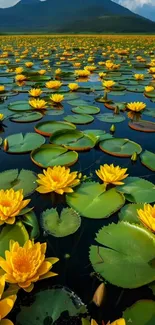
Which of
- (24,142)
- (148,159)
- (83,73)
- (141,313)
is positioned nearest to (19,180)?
(24,142)

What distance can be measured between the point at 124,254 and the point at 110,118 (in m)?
2.27

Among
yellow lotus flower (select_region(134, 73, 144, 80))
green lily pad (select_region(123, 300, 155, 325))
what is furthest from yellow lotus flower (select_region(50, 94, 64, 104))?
green lily pad (select_region(123, 300, 155, 325))

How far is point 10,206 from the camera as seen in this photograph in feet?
5.04

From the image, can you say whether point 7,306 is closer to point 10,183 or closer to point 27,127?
point 10,183

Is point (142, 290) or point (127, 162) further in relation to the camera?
point (127, 162)

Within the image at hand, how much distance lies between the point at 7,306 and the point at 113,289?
1.70ft

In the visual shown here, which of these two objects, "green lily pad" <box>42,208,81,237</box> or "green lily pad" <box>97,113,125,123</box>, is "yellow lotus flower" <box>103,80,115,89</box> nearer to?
"green lily pad" <box>97,113,125,123</box>

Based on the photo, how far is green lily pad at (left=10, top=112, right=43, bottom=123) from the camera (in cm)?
322

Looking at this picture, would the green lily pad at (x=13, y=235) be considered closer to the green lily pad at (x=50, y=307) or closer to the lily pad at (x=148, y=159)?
the green lily pad at (x=50, y=307)

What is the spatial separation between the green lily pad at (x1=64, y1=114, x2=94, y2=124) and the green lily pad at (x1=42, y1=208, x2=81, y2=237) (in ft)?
5.74

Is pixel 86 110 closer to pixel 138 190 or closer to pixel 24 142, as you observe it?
pixel 24 142

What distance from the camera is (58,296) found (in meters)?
1.16

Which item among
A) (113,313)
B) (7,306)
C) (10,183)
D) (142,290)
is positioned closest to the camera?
(7,306)

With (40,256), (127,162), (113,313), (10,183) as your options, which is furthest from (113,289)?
(127,162)
